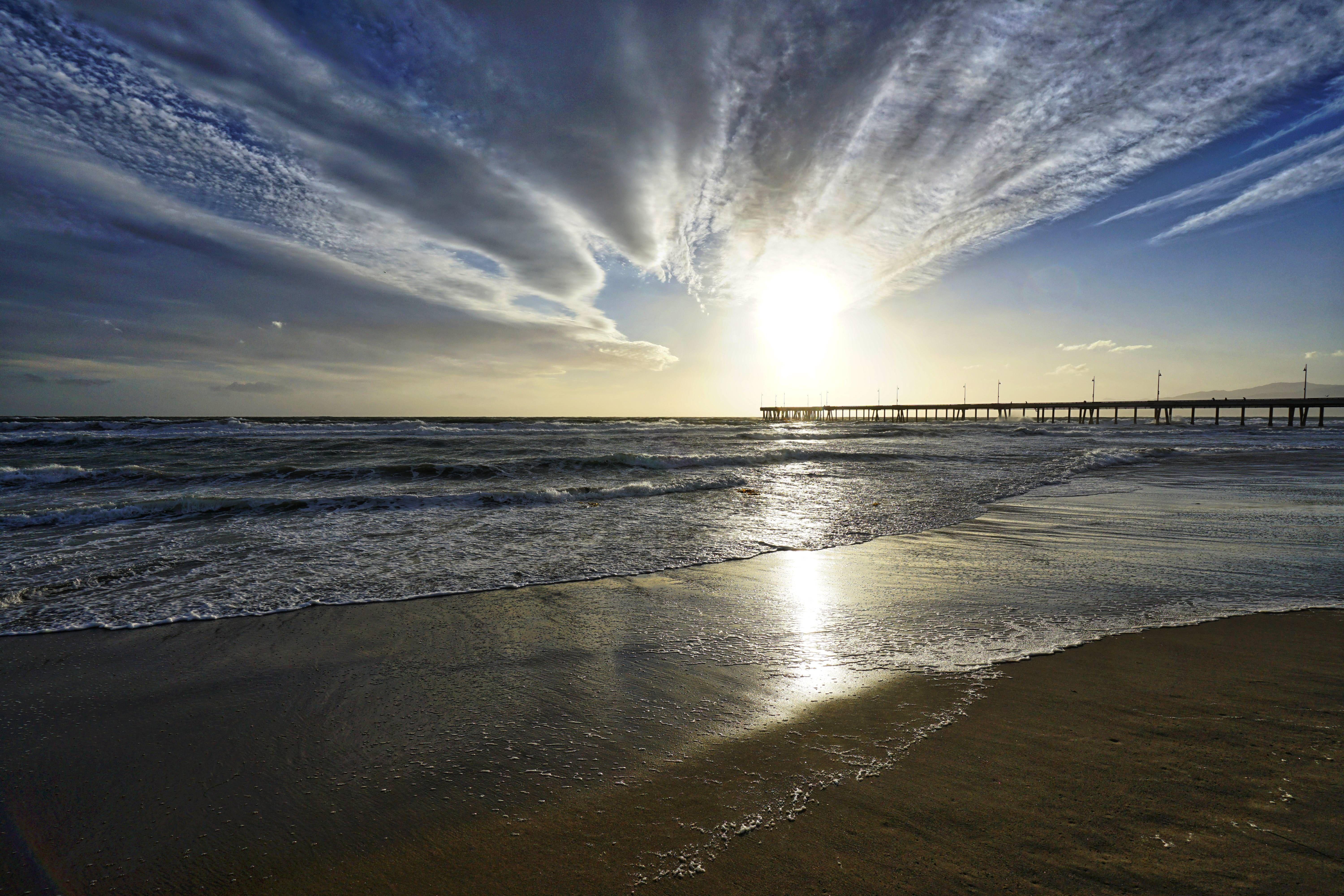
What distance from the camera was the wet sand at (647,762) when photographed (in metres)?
1.89

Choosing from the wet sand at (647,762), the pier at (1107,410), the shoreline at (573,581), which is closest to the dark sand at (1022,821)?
the wet sand at (647,762)

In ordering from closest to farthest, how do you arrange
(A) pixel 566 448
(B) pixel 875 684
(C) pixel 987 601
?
(B) pixel 875 684 < (C) pixel 987 601 < (A) pixel 566 448

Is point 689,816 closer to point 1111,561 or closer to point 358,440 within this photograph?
point 1111,561

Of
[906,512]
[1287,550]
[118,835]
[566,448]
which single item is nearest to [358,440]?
[566,448]

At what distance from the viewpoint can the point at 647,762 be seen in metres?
2.53

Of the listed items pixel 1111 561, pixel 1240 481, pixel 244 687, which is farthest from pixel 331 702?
pixel 1240 481

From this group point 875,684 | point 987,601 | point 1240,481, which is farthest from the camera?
point 1240,481

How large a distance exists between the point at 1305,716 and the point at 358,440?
3625 centimetres

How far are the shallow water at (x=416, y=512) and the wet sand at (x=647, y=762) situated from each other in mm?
1261

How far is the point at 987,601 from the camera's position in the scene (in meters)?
4.64

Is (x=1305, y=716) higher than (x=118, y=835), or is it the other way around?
(x=1305, y=716)

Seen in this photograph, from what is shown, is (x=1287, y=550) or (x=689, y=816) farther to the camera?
(x=1287, y=550)

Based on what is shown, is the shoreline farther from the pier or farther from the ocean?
the pier

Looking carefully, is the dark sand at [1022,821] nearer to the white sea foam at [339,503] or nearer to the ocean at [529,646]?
the ocean at [529,646]
